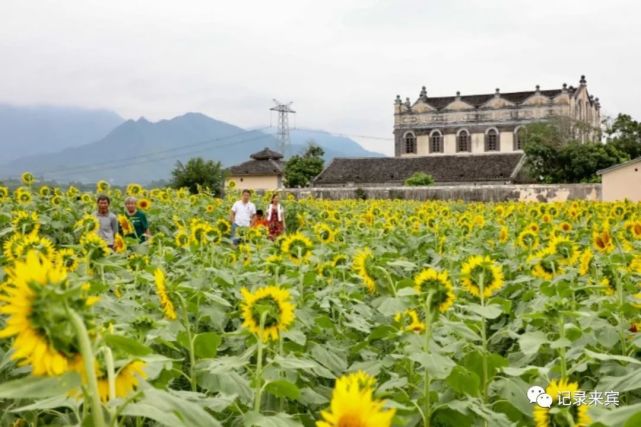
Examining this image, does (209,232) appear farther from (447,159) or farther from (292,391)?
(447,159)

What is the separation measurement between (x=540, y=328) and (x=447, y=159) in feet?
133

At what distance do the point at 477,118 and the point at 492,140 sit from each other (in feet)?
7.05

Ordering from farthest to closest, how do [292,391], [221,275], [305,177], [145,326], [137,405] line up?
[305,177]
[221,275]
[145,326]
[292,391]
[137,405]

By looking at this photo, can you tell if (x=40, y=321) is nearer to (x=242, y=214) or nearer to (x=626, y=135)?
(x=242, y=214)

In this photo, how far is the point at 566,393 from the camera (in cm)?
117

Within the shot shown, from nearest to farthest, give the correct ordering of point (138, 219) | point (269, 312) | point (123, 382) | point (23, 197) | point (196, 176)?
point (123, 382), point (269, 312), point (138, 219), point (23, 197), point (196, 176)

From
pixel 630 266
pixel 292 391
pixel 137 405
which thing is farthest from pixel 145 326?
pixel 630 266

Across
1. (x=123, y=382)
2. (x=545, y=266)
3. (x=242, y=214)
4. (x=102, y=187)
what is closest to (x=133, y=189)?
(x=102, y=187)

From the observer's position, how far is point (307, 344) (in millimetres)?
2025

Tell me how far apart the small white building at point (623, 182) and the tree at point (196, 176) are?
50.4 feet

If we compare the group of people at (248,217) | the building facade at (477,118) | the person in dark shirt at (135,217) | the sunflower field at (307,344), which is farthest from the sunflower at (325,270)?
the building facade at (477,118)

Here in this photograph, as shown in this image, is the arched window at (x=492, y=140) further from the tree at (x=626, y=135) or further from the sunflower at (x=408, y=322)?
the sunflower at (x=408, y=322)

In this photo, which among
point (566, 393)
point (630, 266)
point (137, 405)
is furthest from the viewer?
point (630, 266)

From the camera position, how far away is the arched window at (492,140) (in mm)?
54188
